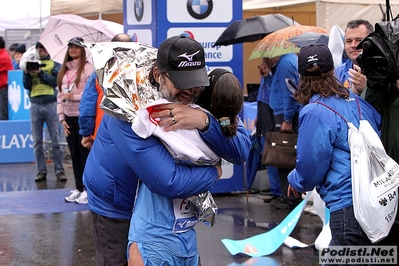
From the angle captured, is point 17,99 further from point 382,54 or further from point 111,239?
point 382,54

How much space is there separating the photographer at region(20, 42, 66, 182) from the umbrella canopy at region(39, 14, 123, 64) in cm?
52

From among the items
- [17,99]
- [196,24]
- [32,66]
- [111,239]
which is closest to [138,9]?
[196,24]

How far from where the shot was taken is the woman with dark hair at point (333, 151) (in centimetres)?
373

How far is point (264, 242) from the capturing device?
653 cm

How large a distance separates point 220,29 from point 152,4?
96cm

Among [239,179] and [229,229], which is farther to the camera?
[239,179]

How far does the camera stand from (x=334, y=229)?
3.79 metres


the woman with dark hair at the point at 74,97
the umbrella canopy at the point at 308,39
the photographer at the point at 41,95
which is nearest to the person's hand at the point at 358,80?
the umbrella canopy at the point at 308,39

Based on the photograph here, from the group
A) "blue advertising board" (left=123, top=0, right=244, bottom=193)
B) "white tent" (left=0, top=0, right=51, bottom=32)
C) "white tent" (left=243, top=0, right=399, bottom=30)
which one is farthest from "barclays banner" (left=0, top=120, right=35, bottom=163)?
"white tent" (left=0, top=0, right=51, bottom=32)

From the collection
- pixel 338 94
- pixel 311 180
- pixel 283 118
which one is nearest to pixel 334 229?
pixel 311 180

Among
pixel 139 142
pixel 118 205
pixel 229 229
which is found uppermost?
pixel 139 142

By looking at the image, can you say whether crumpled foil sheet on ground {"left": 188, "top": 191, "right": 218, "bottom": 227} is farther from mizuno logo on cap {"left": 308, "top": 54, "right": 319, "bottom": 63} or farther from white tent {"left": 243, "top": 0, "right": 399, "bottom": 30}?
white tent {"left": 243, "top": 0, "right": 399, "bottom": 30}

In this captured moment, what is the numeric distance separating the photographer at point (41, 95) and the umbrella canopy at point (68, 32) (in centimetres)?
52

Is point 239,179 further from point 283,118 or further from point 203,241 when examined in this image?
point 203,241
